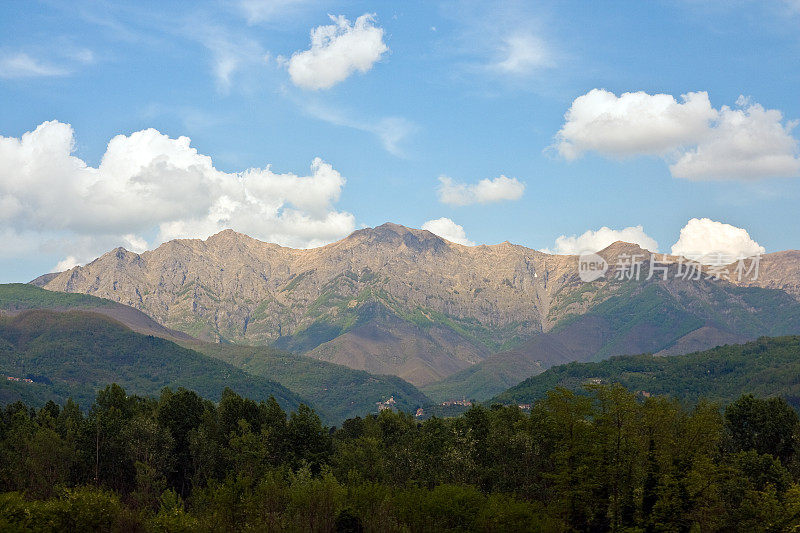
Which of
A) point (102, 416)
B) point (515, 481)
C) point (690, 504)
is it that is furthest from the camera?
point (102, 416)

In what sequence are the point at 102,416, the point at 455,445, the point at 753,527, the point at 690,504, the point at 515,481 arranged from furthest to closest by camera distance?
the point at 102,416 → the point at 455,445 → the point at 515,481 → the point at 753,527 → the point at 690,504

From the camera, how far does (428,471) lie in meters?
158

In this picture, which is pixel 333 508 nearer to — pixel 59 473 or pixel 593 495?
pixel 593 495

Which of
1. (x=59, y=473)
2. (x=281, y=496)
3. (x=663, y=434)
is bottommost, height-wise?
(x=59, y=473)

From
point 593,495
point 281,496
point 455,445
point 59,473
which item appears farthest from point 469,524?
point 59,473

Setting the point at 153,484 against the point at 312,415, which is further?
the point at 312,415

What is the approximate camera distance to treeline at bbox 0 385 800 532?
112 meters

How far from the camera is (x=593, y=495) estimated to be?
117 m

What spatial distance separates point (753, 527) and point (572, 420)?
116 ft

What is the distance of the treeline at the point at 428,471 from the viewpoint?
112m

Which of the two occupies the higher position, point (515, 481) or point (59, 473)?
point (515, 481)

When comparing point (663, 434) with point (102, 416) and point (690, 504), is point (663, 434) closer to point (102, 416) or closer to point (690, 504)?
point (690, 504)

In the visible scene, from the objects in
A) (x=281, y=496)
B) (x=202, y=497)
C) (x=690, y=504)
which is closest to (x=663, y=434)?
(x=690, y=504)

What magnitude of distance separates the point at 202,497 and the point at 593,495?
70.8 metres
